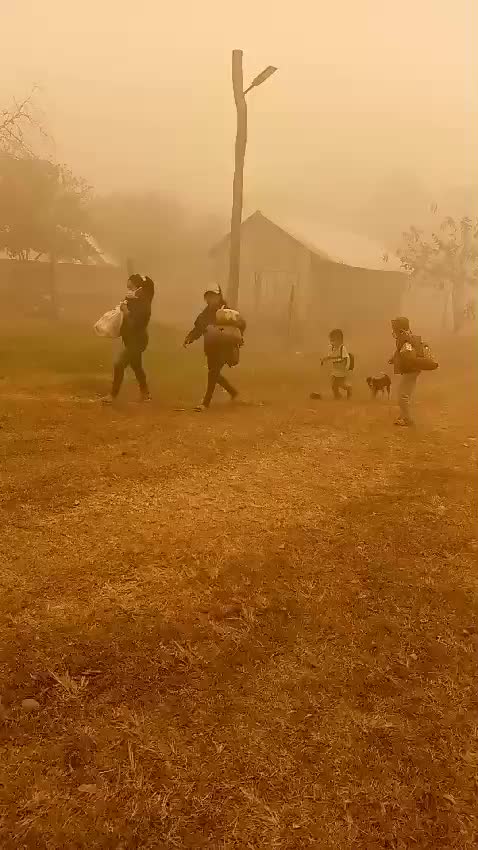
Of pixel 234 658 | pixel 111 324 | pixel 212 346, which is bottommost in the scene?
pixel 234 658

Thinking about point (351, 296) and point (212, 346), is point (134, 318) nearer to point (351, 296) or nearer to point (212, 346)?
point (212, 346)

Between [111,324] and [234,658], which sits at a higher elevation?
[111,324]

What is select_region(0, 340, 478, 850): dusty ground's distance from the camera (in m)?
2.62

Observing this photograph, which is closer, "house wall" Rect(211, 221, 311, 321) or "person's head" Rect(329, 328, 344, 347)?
"person's head" Rect(329, 328, 344, 347)

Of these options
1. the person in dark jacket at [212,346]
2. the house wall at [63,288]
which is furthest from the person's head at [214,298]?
the house wall at [63,288]

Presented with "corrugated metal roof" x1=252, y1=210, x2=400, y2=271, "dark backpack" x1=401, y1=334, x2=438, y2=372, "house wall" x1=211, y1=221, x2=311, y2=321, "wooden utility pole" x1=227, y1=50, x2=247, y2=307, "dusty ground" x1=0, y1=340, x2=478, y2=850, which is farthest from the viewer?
"corrugated metal roof" x1=252, y1=210, x2=400, y2=271

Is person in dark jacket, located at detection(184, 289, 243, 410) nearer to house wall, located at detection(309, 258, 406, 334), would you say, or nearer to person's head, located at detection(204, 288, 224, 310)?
person's head, located at detection(204, 288, 224, 310)

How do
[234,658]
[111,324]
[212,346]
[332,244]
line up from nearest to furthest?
[234,658], [111,324], [212,346], [332,244]

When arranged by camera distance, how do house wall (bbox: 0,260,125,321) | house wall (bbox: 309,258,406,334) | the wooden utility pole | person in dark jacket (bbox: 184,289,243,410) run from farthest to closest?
house wall (bbox: 309,258,406,334), house wall (bbox: 0,260,125,321), the wooden utility pole, person in dark jacket (bbox: 184,289,243,410)

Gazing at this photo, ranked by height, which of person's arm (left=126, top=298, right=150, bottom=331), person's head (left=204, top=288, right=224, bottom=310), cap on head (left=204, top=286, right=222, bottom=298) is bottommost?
person's arm (left=126, top=298, right=150, bottom=331)

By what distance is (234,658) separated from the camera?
11.6 ft

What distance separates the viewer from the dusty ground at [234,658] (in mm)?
2623

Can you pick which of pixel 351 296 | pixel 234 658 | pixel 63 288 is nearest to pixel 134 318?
pixel 234 658

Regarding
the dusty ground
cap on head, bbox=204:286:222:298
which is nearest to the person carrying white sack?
cap on head, bbox=204:286:222:298
